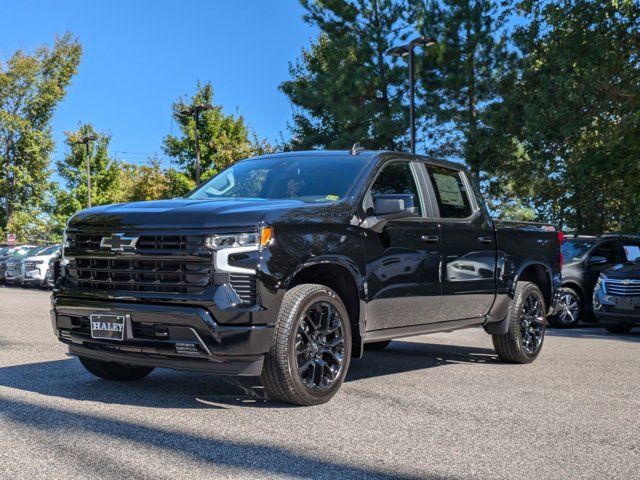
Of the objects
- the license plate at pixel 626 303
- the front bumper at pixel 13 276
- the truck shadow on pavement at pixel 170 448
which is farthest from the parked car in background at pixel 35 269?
the truck shadow on pavement at pixel 170 448

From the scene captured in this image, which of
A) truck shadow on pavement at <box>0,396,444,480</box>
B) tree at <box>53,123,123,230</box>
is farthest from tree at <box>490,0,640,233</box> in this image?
tree at <box>53,123,123,230</box>

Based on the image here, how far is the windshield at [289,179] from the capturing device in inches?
244

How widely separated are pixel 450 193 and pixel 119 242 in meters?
3.33

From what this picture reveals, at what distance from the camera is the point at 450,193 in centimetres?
731

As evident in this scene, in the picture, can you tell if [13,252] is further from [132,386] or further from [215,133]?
[132,386]

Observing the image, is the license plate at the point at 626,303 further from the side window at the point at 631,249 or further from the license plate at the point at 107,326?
the license plate at the point at 107,326

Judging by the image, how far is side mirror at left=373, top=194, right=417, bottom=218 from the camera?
232 inches

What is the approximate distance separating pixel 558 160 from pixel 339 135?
9.10 m

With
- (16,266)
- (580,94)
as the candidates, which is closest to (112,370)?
(580,94)

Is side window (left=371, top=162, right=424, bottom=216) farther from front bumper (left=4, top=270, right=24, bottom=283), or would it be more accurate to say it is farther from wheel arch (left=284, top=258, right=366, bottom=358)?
front bumper (left=4, top=270, right=24, bottom=283)

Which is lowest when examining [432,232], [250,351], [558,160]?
[250,351]

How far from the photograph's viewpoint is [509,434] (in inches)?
188

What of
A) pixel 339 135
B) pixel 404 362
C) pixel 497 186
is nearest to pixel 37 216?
pixel 339 135

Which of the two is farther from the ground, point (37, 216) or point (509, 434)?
point (37, 216)
